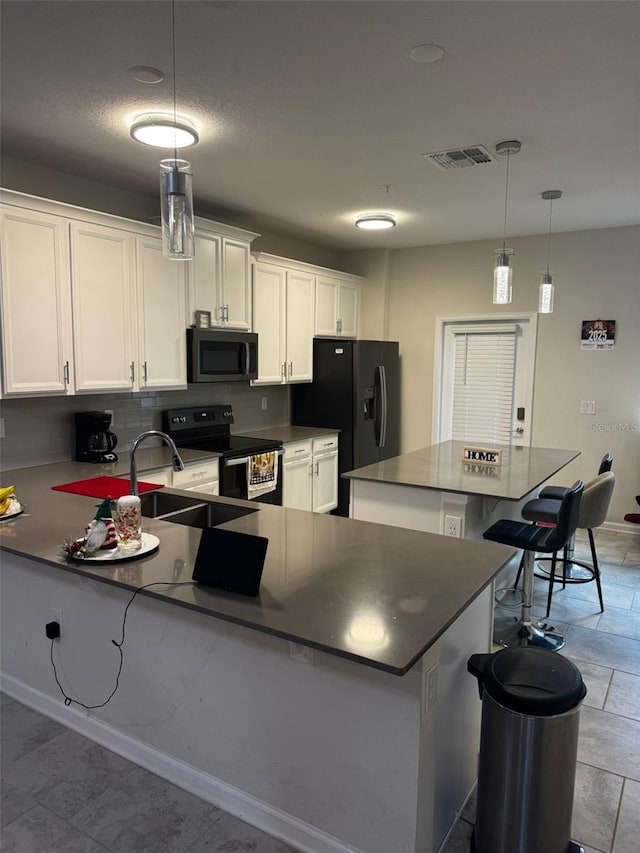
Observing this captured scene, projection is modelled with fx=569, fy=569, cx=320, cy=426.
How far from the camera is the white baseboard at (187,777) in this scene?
1.75m

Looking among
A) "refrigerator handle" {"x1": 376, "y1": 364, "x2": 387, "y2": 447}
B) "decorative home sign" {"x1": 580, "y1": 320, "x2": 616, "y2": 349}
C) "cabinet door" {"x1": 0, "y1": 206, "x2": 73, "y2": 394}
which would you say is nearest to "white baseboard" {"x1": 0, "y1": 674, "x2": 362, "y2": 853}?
"cabinet door" {"x1": 0, "y1": 206, "x2": 73, "y2": 394}

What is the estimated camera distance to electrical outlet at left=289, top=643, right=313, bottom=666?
5.42 feet

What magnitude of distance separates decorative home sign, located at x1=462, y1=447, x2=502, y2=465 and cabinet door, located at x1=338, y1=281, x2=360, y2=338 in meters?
2.27

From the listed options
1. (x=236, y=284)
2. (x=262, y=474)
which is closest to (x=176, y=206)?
(x=236, y=284)

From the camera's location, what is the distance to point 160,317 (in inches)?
148

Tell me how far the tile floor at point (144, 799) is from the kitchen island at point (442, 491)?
100cm

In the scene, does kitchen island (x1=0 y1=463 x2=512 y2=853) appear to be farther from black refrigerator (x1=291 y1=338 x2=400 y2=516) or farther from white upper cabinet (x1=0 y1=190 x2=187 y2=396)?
black refrigerator (x1=291 y1=338 x2=400 y2=516)

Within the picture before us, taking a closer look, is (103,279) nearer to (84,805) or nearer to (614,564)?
(84,805)

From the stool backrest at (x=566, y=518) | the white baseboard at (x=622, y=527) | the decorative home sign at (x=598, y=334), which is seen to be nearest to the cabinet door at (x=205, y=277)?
the stool backrest at (x=566, y=518)

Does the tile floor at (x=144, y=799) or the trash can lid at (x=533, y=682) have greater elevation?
the trash can lid at (x=533, y=682)

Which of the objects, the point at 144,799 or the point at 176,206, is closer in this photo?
the point at 176,206

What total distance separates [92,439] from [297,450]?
1.75 metres

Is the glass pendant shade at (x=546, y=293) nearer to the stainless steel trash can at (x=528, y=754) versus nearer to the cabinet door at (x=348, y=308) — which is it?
the cabinet door at (x=348, y=308)

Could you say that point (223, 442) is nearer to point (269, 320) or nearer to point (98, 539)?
point (269, 320)
